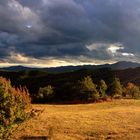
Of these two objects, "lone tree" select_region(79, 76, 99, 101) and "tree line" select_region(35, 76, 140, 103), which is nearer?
"lone tree" select_region(79, 76, 99, 101)

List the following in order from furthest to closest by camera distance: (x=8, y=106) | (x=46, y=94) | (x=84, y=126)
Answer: (x=46, y=94) < (x=84, y=126) < (x=8, y=106)

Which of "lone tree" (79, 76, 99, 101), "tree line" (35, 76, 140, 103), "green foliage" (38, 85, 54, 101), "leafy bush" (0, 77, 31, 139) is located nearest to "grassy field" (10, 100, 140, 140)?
"leafy bush" (0, 77, 31, 139)

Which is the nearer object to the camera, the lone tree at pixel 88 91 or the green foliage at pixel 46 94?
the lone tree at pixel 88 91

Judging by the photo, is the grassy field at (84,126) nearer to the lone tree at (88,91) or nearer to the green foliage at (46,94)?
the lone tree at (88,91)

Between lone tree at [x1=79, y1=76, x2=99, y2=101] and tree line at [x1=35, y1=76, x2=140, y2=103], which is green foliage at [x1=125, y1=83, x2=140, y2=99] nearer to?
tree line at [x1=35, y1=76, x2=140, y2=103]

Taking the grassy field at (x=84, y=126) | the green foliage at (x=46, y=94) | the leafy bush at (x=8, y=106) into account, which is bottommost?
the grassy field at (x=84, y=126)

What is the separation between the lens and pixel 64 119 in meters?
58.1

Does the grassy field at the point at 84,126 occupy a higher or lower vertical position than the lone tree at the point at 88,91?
lower

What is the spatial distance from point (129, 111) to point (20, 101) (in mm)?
33235

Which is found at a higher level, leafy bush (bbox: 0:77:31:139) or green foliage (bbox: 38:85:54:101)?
green foliage (bbox: 38:85:54:101)

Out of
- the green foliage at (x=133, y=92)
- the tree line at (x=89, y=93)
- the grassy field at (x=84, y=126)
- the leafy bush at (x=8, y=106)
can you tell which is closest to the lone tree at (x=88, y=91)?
the tree line at (x=89, y=93)

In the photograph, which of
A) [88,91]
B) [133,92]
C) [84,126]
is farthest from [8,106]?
[133,92]

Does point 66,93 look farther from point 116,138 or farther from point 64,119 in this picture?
point 116,138

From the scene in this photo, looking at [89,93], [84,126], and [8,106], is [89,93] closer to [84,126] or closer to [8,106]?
[84,126]
